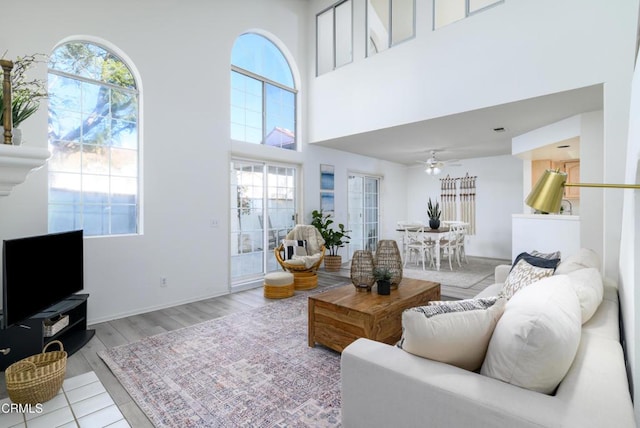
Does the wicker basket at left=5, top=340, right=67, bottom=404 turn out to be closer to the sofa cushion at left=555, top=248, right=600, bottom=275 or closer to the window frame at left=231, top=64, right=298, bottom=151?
the sofa cushion at left=555, top=248, right=600, bottom=275

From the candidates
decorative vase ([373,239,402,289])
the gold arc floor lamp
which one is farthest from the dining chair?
the gold arc floor lamp

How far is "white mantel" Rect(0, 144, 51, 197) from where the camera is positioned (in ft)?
7.09

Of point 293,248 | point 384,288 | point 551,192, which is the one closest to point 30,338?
point 384,288

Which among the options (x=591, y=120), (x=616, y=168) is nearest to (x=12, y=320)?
(x=616, y=168)

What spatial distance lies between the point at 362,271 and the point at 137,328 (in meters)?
2.47

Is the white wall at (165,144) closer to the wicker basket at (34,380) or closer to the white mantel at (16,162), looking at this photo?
the white mantel at (16,162)

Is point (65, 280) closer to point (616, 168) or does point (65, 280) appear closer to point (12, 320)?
point (12, 320)

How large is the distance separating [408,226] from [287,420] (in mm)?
5069

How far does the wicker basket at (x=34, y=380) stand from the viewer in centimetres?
195

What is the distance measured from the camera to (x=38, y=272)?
8.54 feet

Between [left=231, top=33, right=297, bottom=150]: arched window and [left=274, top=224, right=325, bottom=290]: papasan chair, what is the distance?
170cm

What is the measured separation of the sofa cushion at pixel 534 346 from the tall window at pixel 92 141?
4.03 meters

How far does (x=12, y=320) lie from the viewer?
7.54ft

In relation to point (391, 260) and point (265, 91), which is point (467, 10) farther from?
point (391, 260)
